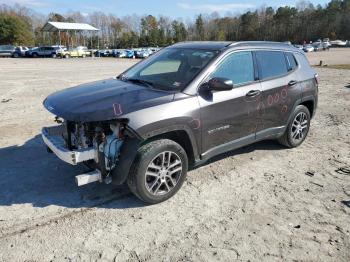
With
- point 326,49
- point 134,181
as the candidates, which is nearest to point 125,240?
point 134,181

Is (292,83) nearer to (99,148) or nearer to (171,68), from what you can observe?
(171,68)

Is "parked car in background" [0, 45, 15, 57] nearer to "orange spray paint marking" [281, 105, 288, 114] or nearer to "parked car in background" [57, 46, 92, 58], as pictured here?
"parked car in background" [57, 46, 92, 58]

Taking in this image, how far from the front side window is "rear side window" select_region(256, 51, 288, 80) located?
0.23 meters

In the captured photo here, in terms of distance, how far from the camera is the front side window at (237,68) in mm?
5049

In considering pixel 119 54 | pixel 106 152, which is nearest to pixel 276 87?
pixel 106 152

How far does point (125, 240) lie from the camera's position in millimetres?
3793

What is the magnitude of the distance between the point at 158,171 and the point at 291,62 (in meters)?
3.34

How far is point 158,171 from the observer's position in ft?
14.7

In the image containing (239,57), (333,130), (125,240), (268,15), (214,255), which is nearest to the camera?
(214,255)

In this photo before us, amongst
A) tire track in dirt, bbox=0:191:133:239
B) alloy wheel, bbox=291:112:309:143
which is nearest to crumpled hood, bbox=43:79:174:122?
tire track in dirt, bbox=0:191:133:239

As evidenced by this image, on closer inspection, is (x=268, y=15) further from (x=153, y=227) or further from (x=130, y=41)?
(x=153, y=227)

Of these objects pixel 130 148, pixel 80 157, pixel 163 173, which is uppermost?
pixel 130 148

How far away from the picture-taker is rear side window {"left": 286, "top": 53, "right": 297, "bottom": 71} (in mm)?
6305

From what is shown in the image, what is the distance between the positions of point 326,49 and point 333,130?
66.7 m
